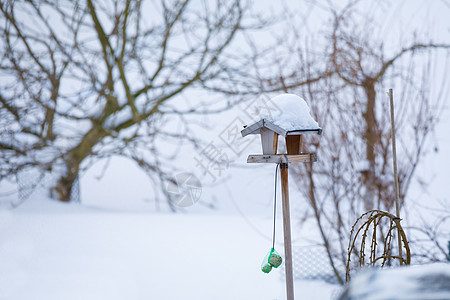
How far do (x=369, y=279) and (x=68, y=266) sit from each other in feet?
9.55

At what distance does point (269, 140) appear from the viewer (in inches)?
73.7

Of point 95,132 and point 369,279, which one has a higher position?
point 95,132

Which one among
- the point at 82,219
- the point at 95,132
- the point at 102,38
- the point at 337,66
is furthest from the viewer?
the point at 82,219

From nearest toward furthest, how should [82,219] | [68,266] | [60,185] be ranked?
[68,266] → [82,219] → [60,185]

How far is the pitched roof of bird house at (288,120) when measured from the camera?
70.9 inches

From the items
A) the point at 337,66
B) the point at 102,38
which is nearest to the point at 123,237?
the point at 102,38

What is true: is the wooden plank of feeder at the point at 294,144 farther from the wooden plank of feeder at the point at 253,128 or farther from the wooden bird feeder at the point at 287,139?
the wooden plank of feeder at the point at 253,128

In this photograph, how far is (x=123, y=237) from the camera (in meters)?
4.03

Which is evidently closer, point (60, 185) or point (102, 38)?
point (102, 38)

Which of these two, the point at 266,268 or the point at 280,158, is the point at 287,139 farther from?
the point at 266,268

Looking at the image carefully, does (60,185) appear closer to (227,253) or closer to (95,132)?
(95,132)

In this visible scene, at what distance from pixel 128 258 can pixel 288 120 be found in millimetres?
2258

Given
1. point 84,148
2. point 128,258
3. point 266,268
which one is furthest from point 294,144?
point 84,148

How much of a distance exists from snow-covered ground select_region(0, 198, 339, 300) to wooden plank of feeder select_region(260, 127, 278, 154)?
1.53 meters
